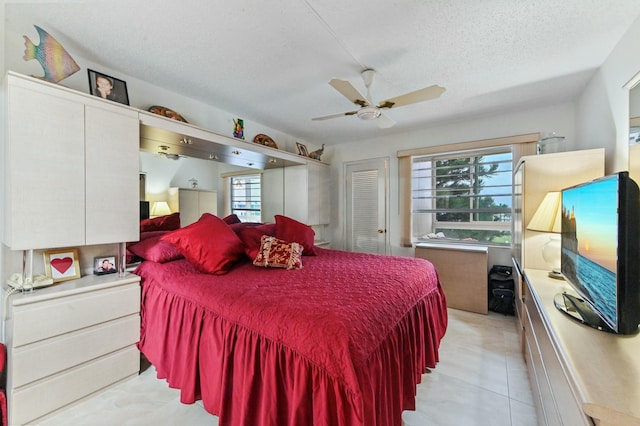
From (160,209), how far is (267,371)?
2.04 meters

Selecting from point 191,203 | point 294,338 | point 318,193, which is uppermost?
point 318,193

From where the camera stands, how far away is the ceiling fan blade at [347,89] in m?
1.80

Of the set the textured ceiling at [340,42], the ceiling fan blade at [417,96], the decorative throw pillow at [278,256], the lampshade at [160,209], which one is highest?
the textured ceiling at [340,42]

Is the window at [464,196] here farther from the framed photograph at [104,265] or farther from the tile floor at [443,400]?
the framed photograph at [104,265]

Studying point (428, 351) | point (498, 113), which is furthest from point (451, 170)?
point (428, 351)

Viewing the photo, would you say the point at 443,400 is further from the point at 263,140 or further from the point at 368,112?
the point at 263,140

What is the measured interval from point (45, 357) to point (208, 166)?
2.07 m

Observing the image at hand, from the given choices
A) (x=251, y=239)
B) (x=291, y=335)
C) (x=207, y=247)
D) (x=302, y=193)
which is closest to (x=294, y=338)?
(x=291, y=335)

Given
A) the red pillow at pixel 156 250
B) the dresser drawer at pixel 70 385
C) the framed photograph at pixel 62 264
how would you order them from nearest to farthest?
the dresser drawer at pixel 70 385 → the framed photograph at pixel 62 264 → the red pillow at pixel 156 250

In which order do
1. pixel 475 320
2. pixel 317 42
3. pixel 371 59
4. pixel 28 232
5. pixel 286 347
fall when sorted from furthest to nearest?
pixel 475 320, pixel 371 59, pixel 317 42, pixel 28 232, pixel 286 347

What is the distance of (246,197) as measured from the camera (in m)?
3.47

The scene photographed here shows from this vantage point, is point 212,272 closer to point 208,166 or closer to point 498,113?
point 208,166

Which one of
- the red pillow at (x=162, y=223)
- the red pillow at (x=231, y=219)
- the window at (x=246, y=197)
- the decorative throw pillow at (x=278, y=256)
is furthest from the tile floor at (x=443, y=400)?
the window at (x=246, y=197)

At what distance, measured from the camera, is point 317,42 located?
1793 millimetres
